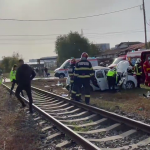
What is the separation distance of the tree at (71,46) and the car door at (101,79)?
4615 centimetres

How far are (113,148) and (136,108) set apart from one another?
4231 mm

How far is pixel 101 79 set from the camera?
1485cm

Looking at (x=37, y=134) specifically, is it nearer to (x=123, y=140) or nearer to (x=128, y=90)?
(x=123, y=140)

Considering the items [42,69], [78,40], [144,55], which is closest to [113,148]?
[144,55]

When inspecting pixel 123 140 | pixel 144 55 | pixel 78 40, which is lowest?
pixel 123 140

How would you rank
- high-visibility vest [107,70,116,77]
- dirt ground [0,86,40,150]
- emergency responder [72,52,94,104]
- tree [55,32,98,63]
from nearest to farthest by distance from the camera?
dirt ground [0,86,40,150]
emergency responder [72,52,94,104]
high-visibility vest [107,70,116,77]
tree [55,32,98,63]

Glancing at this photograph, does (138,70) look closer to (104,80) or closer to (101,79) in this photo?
(104,80)

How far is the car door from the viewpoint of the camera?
14.8 metres

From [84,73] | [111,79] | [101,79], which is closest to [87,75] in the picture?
[84,73]

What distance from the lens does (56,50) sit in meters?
64.6

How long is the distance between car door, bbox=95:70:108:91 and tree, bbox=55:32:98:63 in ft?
151

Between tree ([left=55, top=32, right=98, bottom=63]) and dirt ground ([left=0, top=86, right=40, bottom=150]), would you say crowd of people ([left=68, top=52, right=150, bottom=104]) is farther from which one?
tree ([left=55, top=32, right=98, bottom=63])

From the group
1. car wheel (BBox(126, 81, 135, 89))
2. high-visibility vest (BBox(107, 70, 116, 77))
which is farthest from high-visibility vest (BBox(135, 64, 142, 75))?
high-visibility vest (BBox(107, 70, 116, 77))

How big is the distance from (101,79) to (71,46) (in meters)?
47.6
